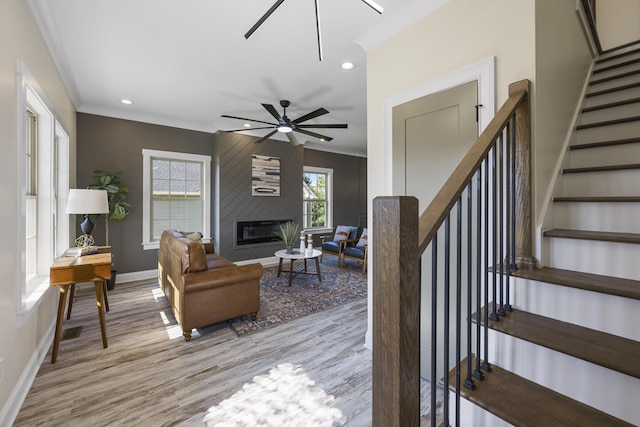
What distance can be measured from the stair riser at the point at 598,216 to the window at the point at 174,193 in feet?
17.7

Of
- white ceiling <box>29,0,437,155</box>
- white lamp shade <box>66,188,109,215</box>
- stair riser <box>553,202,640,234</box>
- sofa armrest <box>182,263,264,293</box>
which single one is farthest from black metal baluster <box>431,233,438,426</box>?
white lamp shade <box>66,188,109,215</box>

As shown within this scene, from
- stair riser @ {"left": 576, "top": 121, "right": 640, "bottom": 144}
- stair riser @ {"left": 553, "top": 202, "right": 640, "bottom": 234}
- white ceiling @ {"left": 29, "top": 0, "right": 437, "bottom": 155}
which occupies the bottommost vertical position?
stair riser @ {"left": 553, "top": 202, "right": 640, "bottom": 234}

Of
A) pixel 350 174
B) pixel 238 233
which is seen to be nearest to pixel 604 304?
pixel 238 233

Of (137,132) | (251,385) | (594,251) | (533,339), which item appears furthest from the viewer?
(137,132)

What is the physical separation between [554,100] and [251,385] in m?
2.79

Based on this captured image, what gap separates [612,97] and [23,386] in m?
4.83

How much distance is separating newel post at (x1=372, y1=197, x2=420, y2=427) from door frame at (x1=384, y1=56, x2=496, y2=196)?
4.57 ft

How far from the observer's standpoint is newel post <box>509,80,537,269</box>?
1.45 meters

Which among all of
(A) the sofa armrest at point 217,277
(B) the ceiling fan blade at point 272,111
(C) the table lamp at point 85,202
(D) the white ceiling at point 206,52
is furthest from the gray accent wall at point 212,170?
(A) the sofa armrest at point 217,277

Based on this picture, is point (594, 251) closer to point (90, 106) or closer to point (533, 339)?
point (533, 339)

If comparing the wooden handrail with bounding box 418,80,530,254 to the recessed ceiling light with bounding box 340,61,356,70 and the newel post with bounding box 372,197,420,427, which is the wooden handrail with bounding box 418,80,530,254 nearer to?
the newel post with bounding box 372,197,420,427

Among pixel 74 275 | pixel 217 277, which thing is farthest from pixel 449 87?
pixel 74 275

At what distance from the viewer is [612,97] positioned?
213cm

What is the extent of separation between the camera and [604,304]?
45.3 inches
